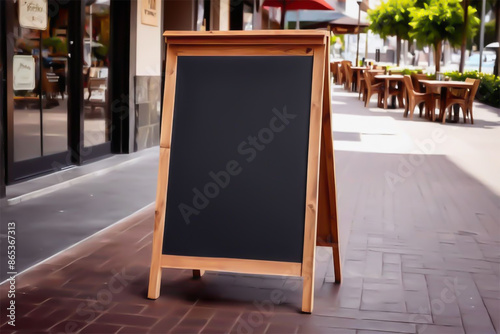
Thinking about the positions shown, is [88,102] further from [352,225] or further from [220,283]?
[220,283]

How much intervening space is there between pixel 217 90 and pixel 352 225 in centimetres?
222

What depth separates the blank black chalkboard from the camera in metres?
3.53

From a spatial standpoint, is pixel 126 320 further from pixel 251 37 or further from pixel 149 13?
pixel 149 13

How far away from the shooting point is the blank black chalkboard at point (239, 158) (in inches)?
139

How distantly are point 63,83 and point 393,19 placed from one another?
79.1 feet

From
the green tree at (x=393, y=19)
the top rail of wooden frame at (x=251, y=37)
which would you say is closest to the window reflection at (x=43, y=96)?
the top rail of wooden frame at (x=251, y=37)

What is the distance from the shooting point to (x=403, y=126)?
42.1 ft

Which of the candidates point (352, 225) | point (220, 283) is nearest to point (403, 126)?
point (352, 225)

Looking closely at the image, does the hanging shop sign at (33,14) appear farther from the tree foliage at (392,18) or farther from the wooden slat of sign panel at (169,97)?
the tree foliage at (392,18)

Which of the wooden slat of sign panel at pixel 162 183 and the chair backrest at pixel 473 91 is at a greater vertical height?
the chair backrest at pixel 473 91

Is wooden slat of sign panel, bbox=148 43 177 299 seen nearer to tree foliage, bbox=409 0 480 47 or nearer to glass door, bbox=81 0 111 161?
glass door, bbox=81 0 111 161

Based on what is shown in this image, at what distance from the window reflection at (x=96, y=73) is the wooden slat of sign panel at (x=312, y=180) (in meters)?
4.70

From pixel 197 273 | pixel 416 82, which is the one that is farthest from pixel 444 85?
pixel 197 273

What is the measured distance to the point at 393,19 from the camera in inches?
1165
